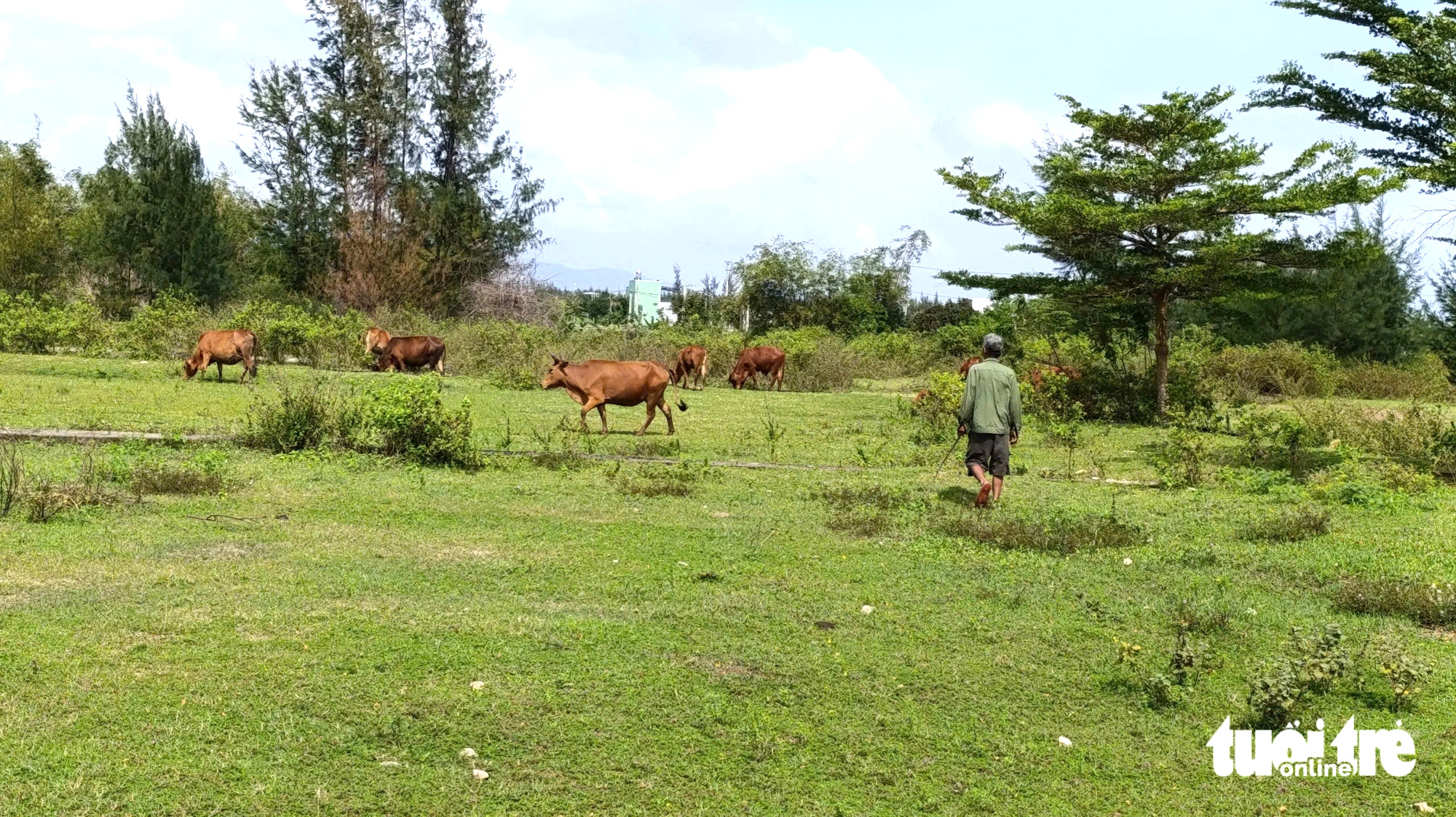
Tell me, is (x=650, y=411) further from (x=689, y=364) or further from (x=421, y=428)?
(x=689, y=364)

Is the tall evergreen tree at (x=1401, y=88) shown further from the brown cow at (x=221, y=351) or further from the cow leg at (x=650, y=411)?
the brown cow at (x=221, y=351)

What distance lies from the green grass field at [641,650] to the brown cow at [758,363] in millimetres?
16744

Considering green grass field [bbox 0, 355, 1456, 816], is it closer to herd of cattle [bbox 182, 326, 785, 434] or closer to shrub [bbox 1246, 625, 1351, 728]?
shrub [bbox 1246, 625, 1351, 728]

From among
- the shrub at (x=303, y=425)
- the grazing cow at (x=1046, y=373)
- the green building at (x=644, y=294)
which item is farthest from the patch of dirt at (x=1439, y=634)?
the green building at (x=644, y=294)

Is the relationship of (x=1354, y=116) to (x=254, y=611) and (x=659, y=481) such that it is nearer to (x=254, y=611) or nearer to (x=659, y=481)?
(x=659, y=481)

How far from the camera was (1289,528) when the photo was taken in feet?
31.1

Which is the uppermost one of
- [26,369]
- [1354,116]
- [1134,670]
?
[1354,116]

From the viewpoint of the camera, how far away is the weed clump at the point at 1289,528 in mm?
9375

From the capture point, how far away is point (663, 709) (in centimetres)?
521

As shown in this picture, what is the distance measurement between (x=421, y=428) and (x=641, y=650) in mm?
6881

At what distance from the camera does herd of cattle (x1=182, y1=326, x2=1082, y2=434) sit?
16.2 meters

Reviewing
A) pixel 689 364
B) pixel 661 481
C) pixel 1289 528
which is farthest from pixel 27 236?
pixel 1289 528

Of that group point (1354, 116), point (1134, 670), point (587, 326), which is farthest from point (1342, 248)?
point (587, 326)

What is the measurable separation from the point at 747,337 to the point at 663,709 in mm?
28815
